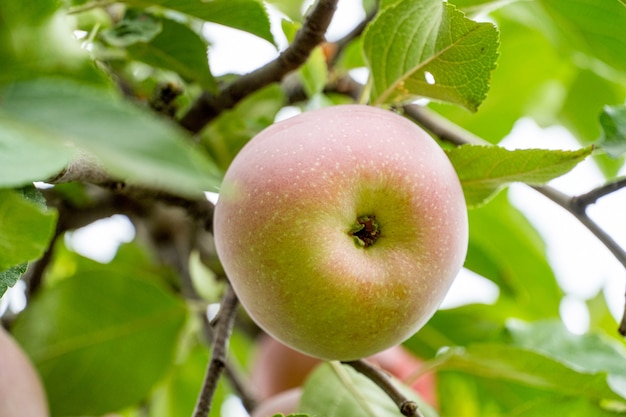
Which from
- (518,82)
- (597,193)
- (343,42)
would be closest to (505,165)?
(597,193)

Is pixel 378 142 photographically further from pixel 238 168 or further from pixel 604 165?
pixel 604 165

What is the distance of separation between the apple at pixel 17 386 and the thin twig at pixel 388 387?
0.84 feet

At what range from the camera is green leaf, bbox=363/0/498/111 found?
21.8 inches

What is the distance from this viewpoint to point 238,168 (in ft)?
1.73

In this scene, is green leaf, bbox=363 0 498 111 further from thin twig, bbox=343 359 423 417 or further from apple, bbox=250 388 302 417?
apple, bbox=250 388 302 417

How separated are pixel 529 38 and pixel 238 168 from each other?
0.79 meters

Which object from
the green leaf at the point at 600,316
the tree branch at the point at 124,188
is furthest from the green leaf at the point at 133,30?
the green leaf at the point at 600,316

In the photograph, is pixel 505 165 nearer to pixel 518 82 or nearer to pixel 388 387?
pixel 388 387

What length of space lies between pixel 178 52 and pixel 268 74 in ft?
0.28

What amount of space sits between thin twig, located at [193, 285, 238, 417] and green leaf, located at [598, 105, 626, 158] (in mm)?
315

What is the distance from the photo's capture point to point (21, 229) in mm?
413

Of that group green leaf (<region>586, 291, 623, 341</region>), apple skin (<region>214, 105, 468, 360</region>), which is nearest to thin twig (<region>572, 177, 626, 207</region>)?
apple skin (<region>214, 105, 468, 360</region>)

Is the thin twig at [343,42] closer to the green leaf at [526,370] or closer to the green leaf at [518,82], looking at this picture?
the green leaf at [518,82]

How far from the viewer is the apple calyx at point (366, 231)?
1.69 feet
